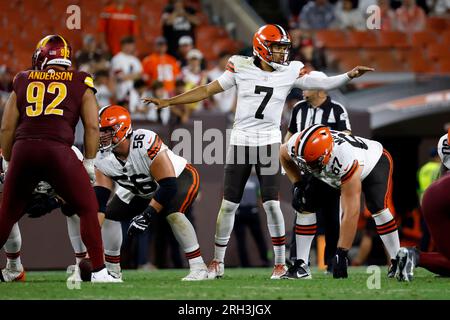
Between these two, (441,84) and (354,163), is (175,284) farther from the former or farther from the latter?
(441,84)

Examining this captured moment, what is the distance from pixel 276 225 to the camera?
923cm

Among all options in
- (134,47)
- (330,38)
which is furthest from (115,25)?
(330,38)

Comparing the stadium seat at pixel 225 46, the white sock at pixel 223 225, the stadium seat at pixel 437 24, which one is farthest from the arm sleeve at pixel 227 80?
the stadium seat at pixel 437 24

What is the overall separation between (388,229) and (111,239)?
7.80 feet

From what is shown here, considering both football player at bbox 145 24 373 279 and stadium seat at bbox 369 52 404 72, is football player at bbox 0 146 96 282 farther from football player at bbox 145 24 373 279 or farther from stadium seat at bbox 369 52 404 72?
stadium seat at bbox 369 52 404 72

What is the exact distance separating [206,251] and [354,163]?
17.6ft

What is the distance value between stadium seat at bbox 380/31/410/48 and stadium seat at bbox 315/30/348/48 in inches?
23.5

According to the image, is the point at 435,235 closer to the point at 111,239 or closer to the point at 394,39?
the point at 111,239

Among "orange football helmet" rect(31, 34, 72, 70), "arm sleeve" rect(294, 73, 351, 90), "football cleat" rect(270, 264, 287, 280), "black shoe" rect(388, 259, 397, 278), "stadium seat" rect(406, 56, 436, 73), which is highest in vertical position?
"orange football helmet" rect(31, 34, 72, 70)

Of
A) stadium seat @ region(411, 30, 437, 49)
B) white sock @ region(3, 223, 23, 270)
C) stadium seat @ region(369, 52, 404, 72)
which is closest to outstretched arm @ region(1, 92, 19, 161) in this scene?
white sock @ region(3, 223, 23, 270)

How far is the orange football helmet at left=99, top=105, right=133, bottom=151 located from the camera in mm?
8648

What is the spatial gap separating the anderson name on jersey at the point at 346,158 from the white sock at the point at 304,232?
1.25 ft

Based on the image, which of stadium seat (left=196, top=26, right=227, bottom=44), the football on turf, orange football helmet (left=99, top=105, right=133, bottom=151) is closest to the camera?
the football on turf

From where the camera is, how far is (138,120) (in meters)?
13.7
